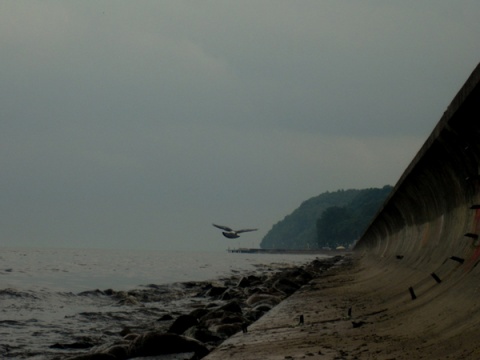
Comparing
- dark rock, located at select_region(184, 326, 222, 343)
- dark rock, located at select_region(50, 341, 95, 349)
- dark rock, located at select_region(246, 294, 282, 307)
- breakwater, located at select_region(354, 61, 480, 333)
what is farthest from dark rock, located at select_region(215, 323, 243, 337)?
dark rock, located at select_region(246, 294, 282, 307)

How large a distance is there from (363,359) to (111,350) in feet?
11.8

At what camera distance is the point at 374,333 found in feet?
19.2

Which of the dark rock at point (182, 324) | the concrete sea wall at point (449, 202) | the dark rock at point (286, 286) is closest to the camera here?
the concrete sea wall at point (449, 202)

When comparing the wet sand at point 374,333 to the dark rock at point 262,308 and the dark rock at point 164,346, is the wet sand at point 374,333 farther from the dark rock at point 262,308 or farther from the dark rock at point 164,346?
the dark rock at point 262,308

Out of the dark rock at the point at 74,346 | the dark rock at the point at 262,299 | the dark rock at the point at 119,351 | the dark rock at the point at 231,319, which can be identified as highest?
the dark rock at the point at 262,299

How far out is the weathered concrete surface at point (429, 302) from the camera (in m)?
4.93

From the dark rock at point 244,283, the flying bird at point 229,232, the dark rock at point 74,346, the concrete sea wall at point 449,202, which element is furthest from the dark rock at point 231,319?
the flying bird at point 229,232

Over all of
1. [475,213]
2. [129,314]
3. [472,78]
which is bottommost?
[129,314]

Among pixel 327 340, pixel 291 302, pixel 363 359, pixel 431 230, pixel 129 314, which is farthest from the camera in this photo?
pixel 129 314

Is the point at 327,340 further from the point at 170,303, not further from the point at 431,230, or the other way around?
the point at 170,303

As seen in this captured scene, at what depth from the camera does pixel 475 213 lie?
6.51 m

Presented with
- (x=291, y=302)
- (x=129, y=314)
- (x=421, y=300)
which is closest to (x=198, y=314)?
(x=291, y=302)

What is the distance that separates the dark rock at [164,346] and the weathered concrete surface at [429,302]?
724 mm

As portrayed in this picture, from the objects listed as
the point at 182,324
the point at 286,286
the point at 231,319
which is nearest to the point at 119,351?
the point at 182,324
